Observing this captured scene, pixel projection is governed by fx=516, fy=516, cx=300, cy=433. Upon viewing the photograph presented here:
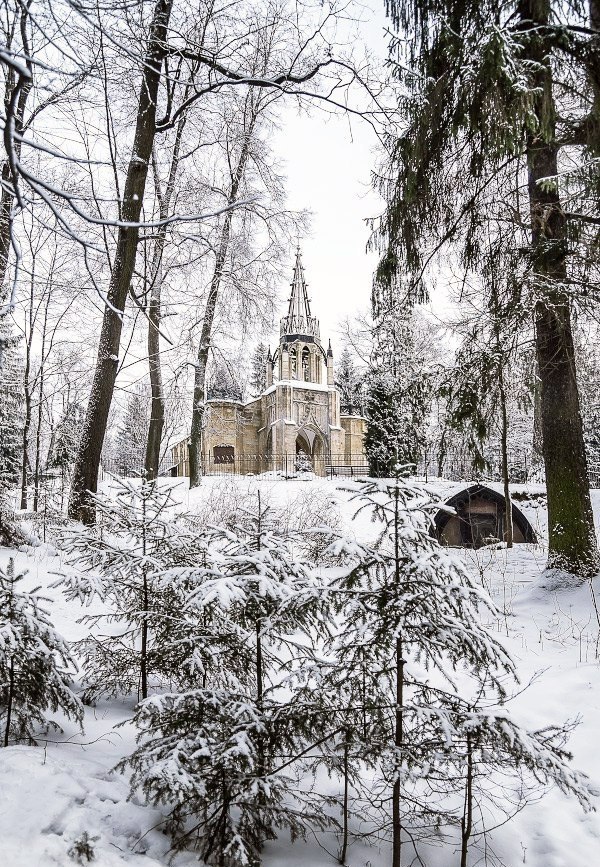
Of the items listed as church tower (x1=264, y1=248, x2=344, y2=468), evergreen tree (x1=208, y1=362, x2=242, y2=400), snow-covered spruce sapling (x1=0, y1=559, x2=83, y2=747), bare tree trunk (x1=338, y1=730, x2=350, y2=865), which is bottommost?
bare tree trunk (x1=338, y1=730, x2=350, y2=865)

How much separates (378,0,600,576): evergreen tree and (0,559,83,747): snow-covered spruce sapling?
5400 mm

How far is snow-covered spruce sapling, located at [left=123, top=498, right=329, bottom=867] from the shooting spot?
6.37 ft

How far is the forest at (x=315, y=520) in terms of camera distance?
2008mm

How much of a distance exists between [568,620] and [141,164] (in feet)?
25.8

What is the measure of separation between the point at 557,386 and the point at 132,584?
5.79 meters

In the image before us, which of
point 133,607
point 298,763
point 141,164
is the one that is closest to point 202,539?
point 133,607

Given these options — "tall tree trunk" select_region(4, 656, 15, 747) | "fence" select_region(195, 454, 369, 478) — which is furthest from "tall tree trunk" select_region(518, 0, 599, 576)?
"fence" select_region(195, 454, 369, 478)

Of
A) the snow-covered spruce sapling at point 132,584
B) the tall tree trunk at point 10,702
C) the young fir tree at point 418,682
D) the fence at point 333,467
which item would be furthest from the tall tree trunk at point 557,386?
the fence at point 333,467

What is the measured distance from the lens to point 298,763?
2646 mm

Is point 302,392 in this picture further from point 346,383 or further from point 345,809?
point 345,809

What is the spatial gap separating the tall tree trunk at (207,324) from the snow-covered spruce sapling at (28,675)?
10.8 m

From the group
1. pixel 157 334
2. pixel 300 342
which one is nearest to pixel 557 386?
pixel 157 334

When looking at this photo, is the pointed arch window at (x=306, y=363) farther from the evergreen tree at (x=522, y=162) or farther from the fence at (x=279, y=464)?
the evergreen tree at (x=522, y=162)

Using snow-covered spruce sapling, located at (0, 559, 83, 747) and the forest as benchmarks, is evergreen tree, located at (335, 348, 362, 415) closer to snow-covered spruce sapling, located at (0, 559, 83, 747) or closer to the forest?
the forest
